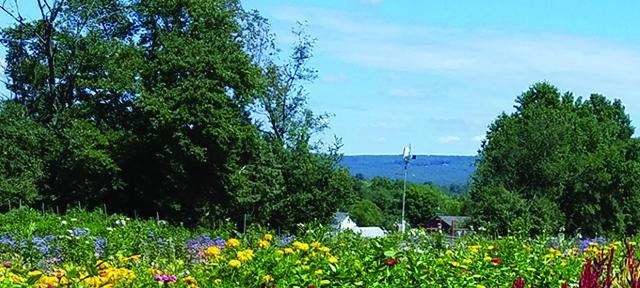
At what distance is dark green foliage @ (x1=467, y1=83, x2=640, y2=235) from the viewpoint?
36.5 metres

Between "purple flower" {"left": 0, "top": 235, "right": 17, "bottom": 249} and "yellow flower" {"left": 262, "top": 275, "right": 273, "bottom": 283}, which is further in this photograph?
"purple flower" {"left": 0, "top": 235, "right": 17, "bottom": 249}

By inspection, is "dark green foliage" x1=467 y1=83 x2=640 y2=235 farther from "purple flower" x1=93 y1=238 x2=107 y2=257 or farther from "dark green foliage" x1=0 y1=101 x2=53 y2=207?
"purple flower" x1=93 y1=238 x2=107 y2=257

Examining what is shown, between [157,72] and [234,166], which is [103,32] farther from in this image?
[234,166]

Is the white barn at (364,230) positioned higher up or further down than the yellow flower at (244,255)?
further down

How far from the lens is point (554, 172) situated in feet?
127

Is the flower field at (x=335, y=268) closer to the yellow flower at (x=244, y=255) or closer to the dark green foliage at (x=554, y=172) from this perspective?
the yellow flower at (x=244, y=255)

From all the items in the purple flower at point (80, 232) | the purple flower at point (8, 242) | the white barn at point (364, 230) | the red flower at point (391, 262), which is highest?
the red flower at point (391, 262)

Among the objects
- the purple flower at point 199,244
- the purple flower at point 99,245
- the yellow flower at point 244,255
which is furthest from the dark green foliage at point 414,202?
the yellow flower at point 244,255

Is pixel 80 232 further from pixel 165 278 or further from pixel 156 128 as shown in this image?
pixel 156 128

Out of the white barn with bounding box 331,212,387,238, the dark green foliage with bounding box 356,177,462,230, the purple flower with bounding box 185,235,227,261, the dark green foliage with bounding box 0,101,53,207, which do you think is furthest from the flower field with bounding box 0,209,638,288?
the dark green foliage with bounding box 356,177,462,230

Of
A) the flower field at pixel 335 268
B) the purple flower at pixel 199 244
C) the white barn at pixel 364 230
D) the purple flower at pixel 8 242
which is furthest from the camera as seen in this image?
the purple flower at pixel 199 244

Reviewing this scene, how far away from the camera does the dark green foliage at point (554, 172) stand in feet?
120

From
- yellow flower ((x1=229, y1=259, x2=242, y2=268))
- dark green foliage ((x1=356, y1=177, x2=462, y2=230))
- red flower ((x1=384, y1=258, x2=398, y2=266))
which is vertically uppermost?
red flower ((x1=384, y1=258, x2=398, y2=266))

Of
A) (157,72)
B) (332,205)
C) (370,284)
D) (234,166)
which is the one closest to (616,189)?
(332,205)
